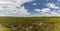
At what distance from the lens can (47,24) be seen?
6.19 ft

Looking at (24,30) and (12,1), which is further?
(24,30)

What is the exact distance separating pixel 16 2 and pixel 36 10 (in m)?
0.29

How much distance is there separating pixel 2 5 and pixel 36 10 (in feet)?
1.48

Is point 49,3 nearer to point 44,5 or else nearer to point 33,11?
point 44,5

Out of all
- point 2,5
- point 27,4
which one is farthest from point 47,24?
point 2,5

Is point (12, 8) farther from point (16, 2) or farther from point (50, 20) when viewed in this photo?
point (50, 20)

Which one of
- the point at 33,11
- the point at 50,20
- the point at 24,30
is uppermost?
the point at 33,11

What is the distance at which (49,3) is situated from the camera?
1775mm

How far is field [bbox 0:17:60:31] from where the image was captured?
188cm

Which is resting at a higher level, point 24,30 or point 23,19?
point 23,19

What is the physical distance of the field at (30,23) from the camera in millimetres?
1876

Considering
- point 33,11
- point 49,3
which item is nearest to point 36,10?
point 33,11

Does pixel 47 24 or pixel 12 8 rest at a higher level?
Answer: pixel 12 8

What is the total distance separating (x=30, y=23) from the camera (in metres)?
1.89
